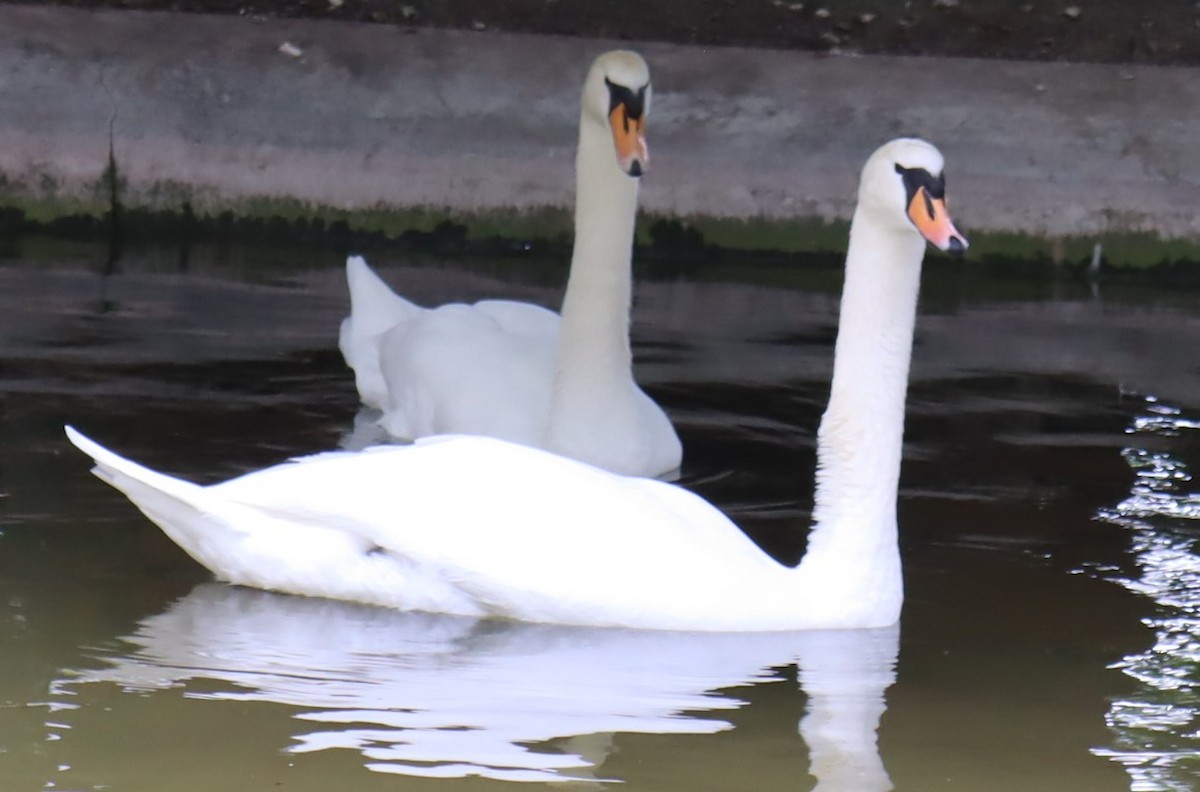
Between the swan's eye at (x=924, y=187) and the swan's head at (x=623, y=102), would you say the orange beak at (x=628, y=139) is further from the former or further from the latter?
the swan's eye at (x=924, y=187)

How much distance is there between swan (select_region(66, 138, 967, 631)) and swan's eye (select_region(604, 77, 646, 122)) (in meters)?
1.30

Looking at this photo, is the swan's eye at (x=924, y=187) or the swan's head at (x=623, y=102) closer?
the swan's eye at (x=924, y=187)

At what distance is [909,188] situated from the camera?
4676mm

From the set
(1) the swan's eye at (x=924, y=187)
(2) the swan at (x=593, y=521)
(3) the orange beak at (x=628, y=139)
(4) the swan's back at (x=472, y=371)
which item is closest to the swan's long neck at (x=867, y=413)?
(2) the swan at (x=593, y=521)

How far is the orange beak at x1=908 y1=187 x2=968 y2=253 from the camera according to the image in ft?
14.9

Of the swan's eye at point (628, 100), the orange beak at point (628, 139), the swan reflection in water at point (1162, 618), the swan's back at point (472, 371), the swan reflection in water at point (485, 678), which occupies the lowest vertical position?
the swan reflection in water at point (485, 678)

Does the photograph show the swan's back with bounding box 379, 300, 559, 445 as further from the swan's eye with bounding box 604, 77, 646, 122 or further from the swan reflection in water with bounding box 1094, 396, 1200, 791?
the swan reflection in water with bounding box 1094, 396, 1200, 791

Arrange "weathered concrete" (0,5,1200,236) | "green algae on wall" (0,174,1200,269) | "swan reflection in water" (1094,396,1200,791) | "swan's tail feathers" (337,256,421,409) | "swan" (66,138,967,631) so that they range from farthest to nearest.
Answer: "weathered concrete" (0,5,1200,236)
"green algae on wall" (0,174,1200,269)
"swan's tail feathers" (337,256,421,409)
"swan" (66,138,967,631)
"swan reflection in water" (1094,396,1200,791)

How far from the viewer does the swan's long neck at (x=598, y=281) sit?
6.29m

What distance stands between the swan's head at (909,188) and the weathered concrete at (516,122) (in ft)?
20.4

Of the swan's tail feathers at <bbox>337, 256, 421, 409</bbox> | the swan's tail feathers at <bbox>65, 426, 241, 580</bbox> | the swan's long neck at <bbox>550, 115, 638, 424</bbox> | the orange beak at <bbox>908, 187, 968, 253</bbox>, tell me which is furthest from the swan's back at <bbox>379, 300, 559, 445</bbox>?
the orange beak at <bbox>908, 187, 968, 253</bbox>

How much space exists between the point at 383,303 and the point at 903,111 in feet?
14.0

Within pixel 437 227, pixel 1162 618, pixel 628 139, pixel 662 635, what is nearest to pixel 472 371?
pixel 628 139

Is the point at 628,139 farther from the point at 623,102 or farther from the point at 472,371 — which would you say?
the point at 472,371
